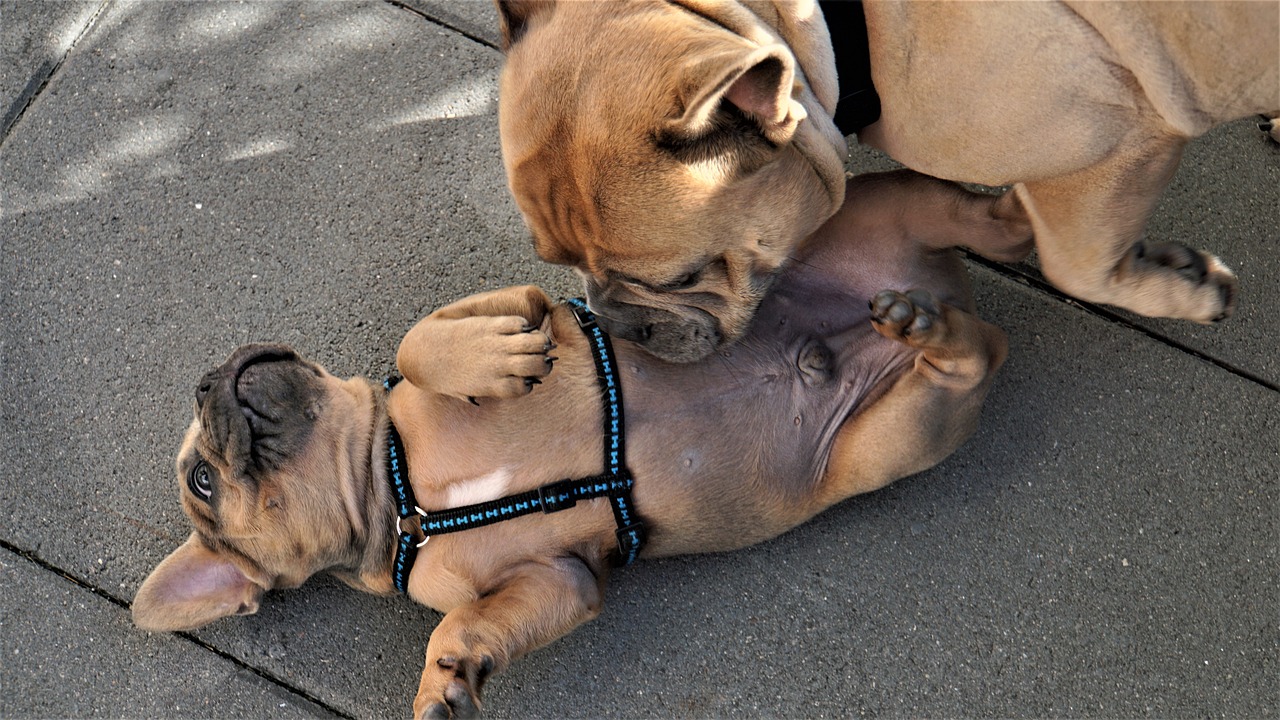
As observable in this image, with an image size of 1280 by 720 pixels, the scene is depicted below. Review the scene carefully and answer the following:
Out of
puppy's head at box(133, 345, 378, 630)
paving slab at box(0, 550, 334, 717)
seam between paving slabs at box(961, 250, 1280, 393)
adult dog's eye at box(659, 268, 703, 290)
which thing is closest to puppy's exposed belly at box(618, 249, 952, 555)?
adult dog's eye at box(659, 268, 703, 290)

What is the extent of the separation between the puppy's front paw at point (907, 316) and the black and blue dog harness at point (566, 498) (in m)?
0.93

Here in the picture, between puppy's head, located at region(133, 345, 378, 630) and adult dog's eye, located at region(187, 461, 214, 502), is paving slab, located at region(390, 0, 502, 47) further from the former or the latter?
adult dog's eye, located at region(187, 461, 214, 502)

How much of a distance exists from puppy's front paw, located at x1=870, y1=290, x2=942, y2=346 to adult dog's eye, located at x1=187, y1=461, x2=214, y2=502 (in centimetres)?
240

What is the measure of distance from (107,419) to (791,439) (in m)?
2.84

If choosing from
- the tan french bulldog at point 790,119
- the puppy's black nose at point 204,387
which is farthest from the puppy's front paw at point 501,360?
the puppy's black nose at point 204,387

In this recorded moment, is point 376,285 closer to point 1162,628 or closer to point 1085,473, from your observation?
point 1085,473

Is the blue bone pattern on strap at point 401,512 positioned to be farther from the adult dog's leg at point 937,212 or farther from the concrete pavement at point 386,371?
the adult dog's leg at point 937,212

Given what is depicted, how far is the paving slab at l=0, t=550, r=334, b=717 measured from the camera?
3.52m

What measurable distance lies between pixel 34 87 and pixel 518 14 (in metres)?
2.91

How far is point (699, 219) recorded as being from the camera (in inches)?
95.3

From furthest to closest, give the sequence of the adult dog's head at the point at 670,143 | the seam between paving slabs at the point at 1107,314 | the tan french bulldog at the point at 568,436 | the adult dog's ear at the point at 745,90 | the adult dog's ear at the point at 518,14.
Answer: the seam between paving slabs at the point at 1107,314 < the tan french bulldog at the point at 568,436 < the adult dog's ear at the point at 518,14 < the adult dog's head at the point at 670,143 < the adult dog's ear at the point at 745,90

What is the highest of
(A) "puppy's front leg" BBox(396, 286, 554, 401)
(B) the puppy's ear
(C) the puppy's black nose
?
(A) "puppy's front leg" BBox(396, 286, 554, 401)

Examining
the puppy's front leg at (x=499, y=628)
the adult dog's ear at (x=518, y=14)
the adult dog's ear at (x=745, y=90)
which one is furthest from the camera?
the puppy's front leg at (x=499, y=628)

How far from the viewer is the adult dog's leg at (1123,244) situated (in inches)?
103
